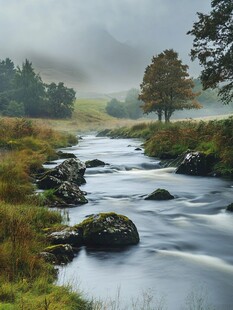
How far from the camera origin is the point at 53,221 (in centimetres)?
992

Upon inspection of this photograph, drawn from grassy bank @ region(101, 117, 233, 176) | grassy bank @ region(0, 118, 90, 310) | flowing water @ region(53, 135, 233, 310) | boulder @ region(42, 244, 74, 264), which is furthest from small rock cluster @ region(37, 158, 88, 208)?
grassy bank @ region(101, 117, 233, 176)

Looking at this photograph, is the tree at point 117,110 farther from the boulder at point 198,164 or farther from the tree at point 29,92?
the boulder at point 198,164

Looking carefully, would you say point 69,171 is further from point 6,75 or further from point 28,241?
point 6,75

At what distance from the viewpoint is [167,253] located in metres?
8.58

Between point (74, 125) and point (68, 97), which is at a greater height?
point (68, 97)

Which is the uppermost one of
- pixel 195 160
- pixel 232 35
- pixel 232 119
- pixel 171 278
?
pixel 232 35

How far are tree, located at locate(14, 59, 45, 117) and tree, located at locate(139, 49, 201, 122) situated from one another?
191 ft

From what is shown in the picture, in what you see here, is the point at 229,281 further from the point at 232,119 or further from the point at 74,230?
the point at 232,119

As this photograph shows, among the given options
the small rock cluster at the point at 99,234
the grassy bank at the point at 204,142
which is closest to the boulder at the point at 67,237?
the small rock cluster at the point at 99,234

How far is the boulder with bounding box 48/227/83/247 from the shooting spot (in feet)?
27.3

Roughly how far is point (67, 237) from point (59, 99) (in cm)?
10105

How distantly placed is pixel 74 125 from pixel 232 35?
274ft

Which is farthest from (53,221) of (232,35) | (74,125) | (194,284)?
(74,125)

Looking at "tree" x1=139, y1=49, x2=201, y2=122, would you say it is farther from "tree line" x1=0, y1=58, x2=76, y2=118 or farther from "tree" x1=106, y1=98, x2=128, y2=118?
"tree" x1=106, y1=98, x2=128, y2=118
